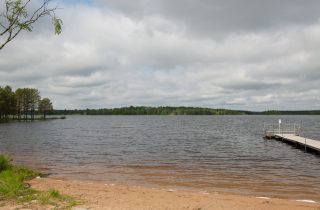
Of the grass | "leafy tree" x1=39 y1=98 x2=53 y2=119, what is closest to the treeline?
"leafy tree" x1=39 y1=98 x2=53 y2=119

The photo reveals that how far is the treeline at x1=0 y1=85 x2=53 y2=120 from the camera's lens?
403 ft

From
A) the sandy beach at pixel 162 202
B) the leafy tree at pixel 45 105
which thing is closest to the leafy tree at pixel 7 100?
the leafy tree at pixel 45 105

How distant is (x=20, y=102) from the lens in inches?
5650

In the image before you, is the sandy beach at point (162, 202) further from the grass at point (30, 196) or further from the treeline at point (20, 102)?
the treeline at point (20, 102)

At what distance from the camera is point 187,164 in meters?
28.8

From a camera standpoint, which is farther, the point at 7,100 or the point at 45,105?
the point at 45,105

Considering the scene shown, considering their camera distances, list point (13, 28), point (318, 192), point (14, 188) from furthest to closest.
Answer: point (318, 192) → point (13, 28) → point (14, 188)

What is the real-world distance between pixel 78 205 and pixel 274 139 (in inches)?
2017

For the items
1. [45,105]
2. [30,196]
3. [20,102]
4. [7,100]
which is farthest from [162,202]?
[45,105]

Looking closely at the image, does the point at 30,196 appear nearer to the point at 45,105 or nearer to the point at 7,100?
the point at 7,100

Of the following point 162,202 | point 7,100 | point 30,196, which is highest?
point 7,100

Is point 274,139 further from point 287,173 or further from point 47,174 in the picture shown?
point 47,174

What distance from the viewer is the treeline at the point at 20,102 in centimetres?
12278

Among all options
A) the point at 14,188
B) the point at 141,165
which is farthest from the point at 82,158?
the point at 14,188
